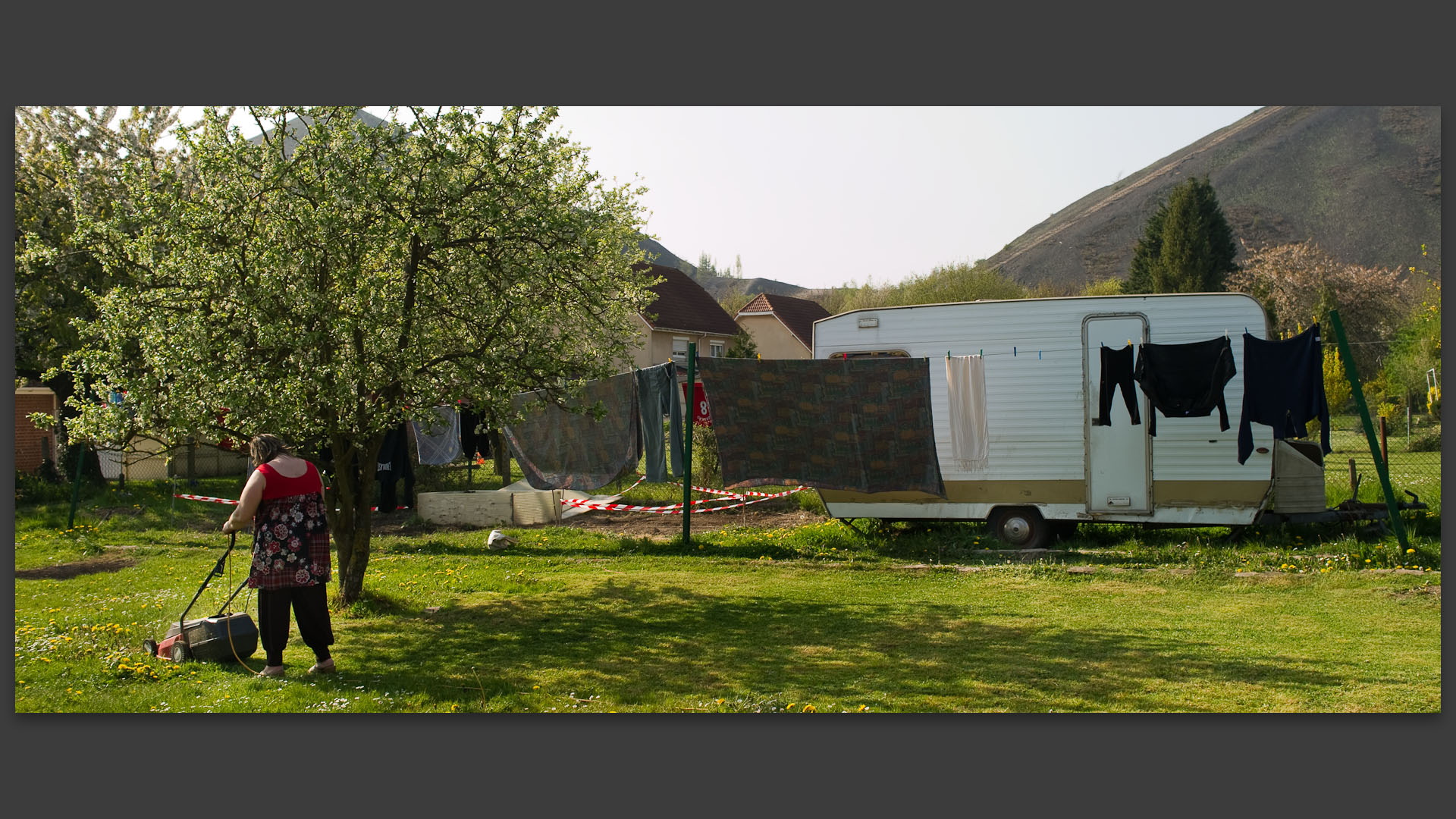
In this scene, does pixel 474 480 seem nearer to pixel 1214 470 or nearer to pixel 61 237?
pixel 61 237

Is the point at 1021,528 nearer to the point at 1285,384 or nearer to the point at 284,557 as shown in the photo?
the point at 1285,384

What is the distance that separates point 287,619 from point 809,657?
11.3 feet

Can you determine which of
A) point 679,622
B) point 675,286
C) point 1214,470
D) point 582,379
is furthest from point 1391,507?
point 675,286

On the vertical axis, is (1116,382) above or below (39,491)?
above

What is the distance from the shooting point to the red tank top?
6.45 metres

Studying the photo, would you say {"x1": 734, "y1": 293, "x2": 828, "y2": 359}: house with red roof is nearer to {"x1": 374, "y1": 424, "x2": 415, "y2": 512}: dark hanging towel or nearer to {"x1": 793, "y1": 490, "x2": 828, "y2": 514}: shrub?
{"x1": 374, "y1": 424, "x2": 415, "y2": 512}: dark hanging towel

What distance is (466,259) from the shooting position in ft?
27.1

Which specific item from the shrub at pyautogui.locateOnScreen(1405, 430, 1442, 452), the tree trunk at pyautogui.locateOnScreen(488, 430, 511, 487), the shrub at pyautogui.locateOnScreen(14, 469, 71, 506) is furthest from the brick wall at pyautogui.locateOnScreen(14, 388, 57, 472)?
the shrub at pyautogui.locateOnScreen(1405, 430, 1442, 452)

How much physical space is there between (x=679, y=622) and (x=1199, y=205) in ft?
168

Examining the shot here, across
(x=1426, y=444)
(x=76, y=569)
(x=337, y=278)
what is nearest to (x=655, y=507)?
(x=76, y=569)

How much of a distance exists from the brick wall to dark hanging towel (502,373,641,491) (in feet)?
41.6

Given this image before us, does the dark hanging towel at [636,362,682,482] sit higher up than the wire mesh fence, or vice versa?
the dark hanging towel at [636,362,682,482]

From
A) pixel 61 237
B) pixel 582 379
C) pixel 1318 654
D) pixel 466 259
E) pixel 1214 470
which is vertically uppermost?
pixel 61 237

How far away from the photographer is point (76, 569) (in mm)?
11312
